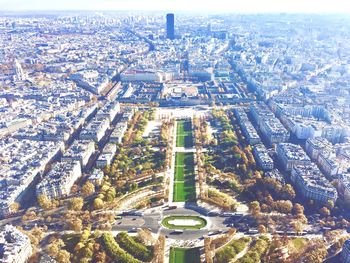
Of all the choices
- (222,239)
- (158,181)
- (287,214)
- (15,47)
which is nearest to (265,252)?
(222,239)

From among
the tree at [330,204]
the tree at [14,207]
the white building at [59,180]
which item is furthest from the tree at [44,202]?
the tree at [330,204]

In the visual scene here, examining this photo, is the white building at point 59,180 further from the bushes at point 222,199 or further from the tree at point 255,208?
the tree at point 255,208

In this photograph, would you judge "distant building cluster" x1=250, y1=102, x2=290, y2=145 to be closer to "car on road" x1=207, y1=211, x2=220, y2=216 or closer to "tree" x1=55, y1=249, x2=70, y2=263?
"car on road" x1=207, y1=211, x2=220, y2=216

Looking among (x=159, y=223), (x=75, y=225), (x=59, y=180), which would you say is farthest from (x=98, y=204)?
(x=159, y=223)

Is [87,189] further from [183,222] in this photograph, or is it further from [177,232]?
[177,232]

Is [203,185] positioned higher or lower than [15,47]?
lower

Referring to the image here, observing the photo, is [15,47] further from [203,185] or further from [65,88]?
[203,185]

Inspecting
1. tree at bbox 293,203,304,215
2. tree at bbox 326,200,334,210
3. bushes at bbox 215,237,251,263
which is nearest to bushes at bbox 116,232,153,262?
bushes at bbox 215,237,251,263
